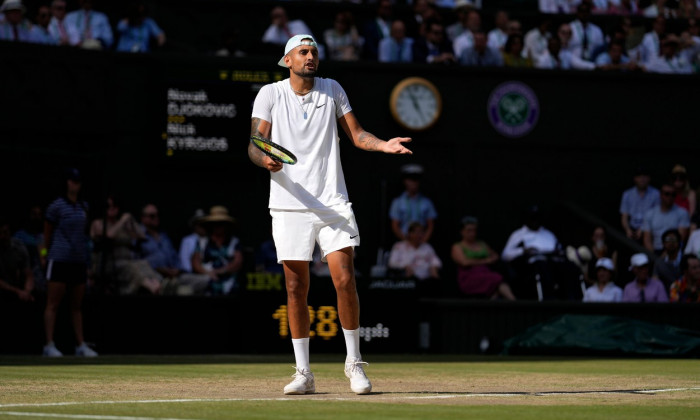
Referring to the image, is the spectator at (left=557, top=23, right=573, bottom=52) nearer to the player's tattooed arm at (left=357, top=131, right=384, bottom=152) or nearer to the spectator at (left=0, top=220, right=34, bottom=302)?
the spectator at (left=0, top=220, right=34, bottom=302)

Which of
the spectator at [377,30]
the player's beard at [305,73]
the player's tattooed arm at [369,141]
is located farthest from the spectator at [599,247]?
the player's beard at [305,73]

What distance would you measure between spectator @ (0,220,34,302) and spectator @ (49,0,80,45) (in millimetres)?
4030

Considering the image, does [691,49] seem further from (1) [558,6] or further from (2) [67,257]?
(2) [67,257]

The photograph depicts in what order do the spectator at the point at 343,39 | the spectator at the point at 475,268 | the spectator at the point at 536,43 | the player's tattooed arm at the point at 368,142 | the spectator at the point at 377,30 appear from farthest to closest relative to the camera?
1. the spectator at the point at 536,43
2. the spectator at the point at 377,30
3. the spectator at the point at 343,39
4. the spectator at the point at 475,268
5. the player's tattooed arm at the point at 368,142

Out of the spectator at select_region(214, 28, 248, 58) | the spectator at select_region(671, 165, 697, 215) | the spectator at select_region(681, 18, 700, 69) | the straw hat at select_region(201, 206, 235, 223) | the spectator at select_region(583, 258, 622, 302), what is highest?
the spectator at select_region(681, 18, 700, 69)

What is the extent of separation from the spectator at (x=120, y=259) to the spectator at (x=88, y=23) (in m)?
3.00

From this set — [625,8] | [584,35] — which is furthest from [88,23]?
[625,8]

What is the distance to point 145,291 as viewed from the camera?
53.8 feet

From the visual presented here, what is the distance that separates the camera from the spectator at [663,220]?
1847 cm

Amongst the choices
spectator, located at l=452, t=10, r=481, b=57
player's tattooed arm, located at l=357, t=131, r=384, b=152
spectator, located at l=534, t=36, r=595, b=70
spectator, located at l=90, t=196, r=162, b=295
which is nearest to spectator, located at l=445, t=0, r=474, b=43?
spectator, located at l=452, t=10, r=481, b=57

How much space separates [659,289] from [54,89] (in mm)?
8641

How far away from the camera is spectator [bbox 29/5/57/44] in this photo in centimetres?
1795

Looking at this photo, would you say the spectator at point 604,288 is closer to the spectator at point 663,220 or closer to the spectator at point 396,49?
the spectator at point 663,220

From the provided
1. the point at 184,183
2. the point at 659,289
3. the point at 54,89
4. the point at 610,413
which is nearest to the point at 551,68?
the point at 659,289
